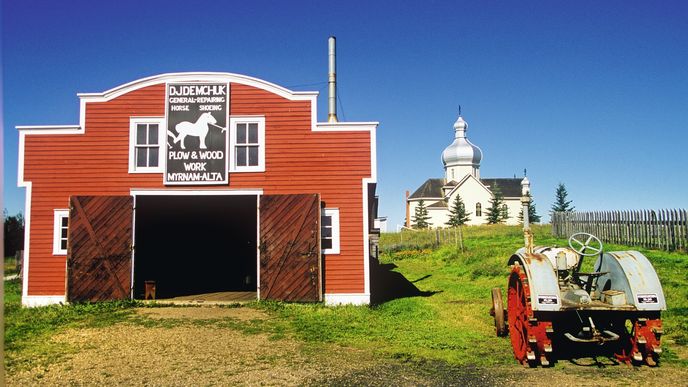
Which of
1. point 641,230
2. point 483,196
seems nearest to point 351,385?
point 641,230

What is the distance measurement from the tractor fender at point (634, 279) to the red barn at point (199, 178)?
693 centimetres

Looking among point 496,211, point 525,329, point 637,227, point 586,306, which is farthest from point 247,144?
point 496,211

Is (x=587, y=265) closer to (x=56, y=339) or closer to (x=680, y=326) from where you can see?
(x=680, y=326)

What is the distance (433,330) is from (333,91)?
9.75 metres

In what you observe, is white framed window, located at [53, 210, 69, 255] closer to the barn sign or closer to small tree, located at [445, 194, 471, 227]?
the barn sign

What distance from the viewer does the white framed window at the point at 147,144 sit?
48.9 feet

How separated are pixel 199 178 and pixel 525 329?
9.79 m

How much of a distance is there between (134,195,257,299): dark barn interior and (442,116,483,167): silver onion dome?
67.9 m

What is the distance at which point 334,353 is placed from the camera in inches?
358

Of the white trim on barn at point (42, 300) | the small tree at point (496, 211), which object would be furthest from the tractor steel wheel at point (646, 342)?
the small tree at point (496, 211)

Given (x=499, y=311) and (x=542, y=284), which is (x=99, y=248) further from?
(x=542, y=284)

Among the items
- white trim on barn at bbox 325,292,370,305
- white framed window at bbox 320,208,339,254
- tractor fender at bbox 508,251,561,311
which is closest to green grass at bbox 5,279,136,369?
white trim on barn at bbox 325,292,370,305

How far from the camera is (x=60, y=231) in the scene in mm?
14781

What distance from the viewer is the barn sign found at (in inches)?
584
